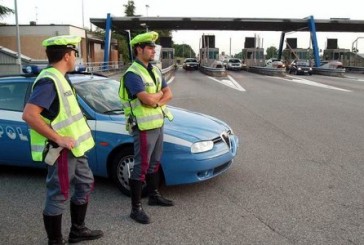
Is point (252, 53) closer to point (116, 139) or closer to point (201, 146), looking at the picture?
point (201, 146)

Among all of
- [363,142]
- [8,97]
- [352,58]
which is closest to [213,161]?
[8,97]

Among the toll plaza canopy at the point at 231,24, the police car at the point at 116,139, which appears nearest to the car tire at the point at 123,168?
the police car at the point at 116,139

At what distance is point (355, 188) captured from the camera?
201 inches

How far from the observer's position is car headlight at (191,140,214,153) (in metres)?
4.66

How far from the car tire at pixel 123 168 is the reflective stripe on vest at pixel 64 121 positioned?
144 cm

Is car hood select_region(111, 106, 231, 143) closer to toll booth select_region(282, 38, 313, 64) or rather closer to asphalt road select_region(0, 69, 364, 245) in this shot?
asphalt road select_region(0, 69, 364, 245)

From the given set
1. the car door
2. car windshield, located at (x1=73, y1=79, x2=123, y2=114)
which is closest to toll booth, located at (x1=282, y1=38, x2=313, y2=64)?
car windshield, located at (x1=73, y1=79, x2=123, y2=114)

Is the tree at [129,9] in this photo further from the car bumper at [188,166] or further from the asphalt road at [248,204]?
the car bumper at [188,166]

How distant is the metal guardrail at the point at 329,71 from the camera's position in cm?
3875

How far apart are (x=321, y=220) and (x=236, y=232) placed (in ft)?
3.04

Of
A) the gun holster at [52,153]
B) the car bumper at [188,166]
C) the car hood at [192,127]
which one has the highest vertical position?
the gun holster at [52,153]

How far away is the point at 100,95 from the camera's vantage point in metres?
5.41

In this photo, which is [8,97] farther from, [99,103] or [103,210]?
[103,210]

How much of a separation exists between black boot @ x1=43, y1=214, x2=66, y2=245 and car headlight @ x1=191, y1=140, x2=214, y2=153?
1761 mm
